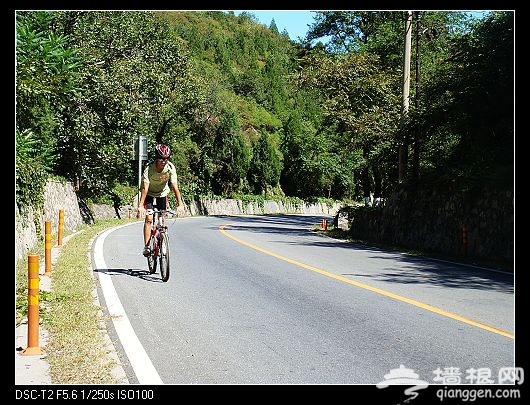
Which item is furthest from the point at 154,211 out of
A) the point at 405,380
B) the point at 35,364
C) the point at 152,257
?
the point at 405,380

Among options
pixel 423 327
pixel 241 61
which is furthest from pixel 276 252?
pixel 241 61

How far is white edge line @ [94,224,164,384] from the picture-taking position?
4785 mm

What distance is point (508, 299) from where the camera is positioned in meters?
8.54

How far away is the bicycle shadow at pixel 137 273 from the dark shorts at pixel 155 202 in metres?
1.17

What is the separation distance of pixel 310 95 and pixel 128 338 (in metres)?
26.8

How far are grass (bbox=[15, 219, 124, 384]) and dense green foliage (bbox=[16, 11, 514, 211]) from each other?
159 inches

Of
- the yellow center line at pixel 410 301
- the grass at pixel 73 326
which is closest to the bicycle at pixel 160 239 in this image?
the grass at pixel 73 326

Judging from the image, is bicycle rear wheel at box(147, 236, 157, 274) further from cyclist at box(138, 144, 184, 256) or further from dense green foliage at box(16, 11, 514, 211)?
dense green foliage at box(16, 11, 514, 211)

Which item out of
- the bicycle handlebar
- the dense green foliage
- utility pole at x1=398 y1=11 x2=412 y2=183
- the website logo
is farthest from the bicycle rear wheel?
utility pole at x1=398 y1=11 x2=412 y2=183

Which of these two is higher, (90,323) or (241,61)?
(241,61)

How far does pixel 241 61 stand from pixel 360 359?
4356 inches

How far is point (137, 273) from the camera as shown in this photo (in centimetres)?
1002

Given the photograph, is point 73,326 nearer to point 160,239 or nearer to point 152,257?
point 160,239
